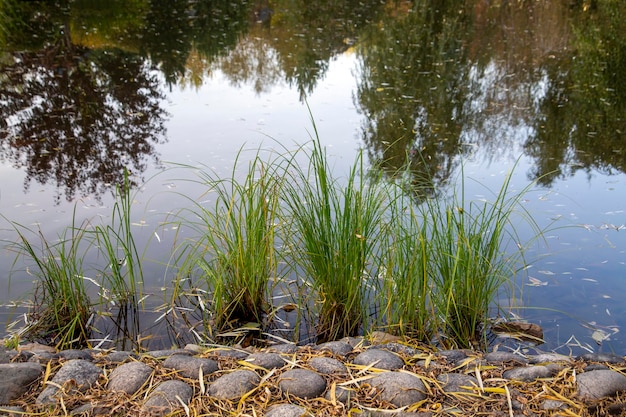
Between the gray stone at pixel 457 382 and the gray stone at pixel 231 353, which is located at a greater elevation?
the gray stone at pixel 231 353

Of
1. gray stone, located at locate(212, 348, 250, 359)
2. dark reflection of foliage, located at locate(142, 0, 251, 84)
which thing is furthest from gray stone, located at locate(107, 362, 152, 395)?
dark reflection of foliage, located at locate(142, 0, 251, 84)

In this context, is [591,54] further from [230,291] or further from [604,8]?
[230,291]

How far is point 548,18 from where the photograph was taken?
39.5 feet

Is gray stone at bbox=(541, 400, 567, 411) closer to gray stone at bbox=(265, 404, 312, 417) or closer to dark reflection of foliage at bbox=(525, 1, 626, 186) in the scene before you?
gray stone at bbox=(265, 404, 312, 417)

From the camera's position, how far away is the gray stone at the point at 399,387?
1923 millimetres

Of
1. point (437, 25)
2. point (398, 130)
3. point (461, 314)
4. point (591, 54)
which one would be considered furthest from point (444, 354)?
point (437, 25)

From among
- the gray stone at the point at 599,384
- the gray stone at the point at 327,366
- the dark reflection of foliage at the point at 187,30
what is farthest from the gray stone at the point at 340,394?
the dark reflection of foliage at the point at 187,30

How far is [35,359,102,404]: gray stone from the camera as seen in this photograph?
1957 millimetres

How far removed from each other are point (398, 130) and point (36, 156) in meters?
3.50

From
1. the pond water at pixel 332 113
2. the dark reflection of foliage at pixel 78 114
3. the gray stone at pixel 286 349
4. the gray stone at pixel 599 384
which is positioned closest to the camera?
the gray stone at pixel 599 384

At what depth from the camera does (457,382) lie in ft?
6.75

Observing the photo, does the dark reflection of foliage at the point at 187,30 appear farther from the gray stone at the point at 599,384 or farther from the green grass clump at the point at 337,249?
the gray stone at the point at 599,384

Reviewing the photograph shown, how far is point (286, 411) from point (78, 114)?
17.8 feet

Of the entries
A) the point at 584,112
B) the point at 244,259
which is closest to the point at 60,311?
the point at 244,259
